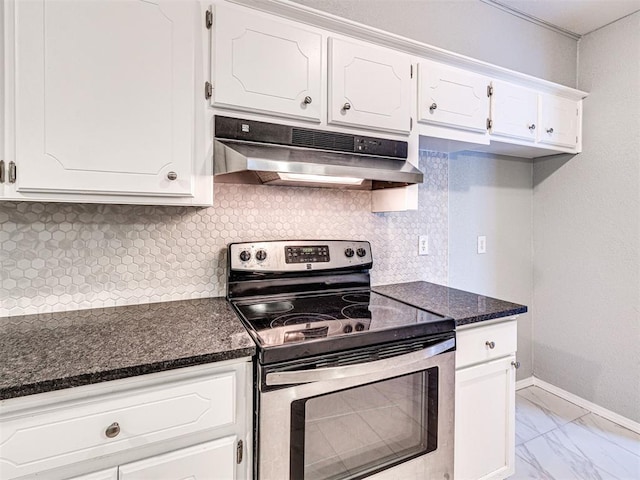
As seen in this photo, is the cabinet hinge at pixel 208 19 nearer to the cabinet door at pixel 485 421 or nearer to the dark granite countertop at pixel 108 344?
the dark granite countertop at pixel 108 344

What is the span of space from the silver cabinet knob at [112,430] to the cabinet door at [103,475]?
96mm

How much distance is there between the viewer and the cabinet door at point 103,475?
2.97 feet

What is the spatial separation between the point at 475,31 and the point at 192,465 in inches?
104

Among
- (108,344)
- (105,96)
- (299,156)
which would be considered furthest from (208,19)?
(108,344)

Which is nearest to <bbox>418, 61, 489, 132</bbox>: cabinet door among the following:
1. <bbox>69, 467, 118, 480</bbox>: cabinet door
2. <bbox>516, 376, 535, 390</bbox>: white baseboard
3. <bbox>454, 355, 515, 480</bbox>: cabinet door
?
<bbox>454, 355, 515, 480</bbox>: cabinet door

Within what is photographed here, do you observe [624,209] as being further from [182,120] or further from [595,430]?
[182,120]

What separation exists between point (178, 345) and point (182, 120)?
780 millimetres

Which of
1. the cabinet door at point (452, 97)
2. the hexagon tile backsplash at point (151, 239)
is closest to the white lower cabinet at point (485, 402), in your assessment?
the hexagon tile backsplash at point (151, 239)

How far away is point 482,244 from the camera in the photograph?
8.08 ft

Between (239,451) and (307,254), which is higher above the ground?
(307,254)

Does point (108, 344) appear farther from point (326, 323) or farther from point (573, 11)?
point (573, 11)

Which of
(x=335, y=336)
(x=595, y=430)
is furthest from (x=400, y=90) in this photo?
(x=595, y=430)

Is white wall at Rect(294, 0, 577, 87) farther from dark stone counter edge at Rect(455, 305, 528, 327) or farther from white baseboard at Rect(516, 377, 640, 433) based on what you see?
white baseboard at Rect(516, 377, 640, 433)

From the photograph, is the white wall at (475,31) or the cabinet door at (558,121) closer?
the white wall at (475,31)
